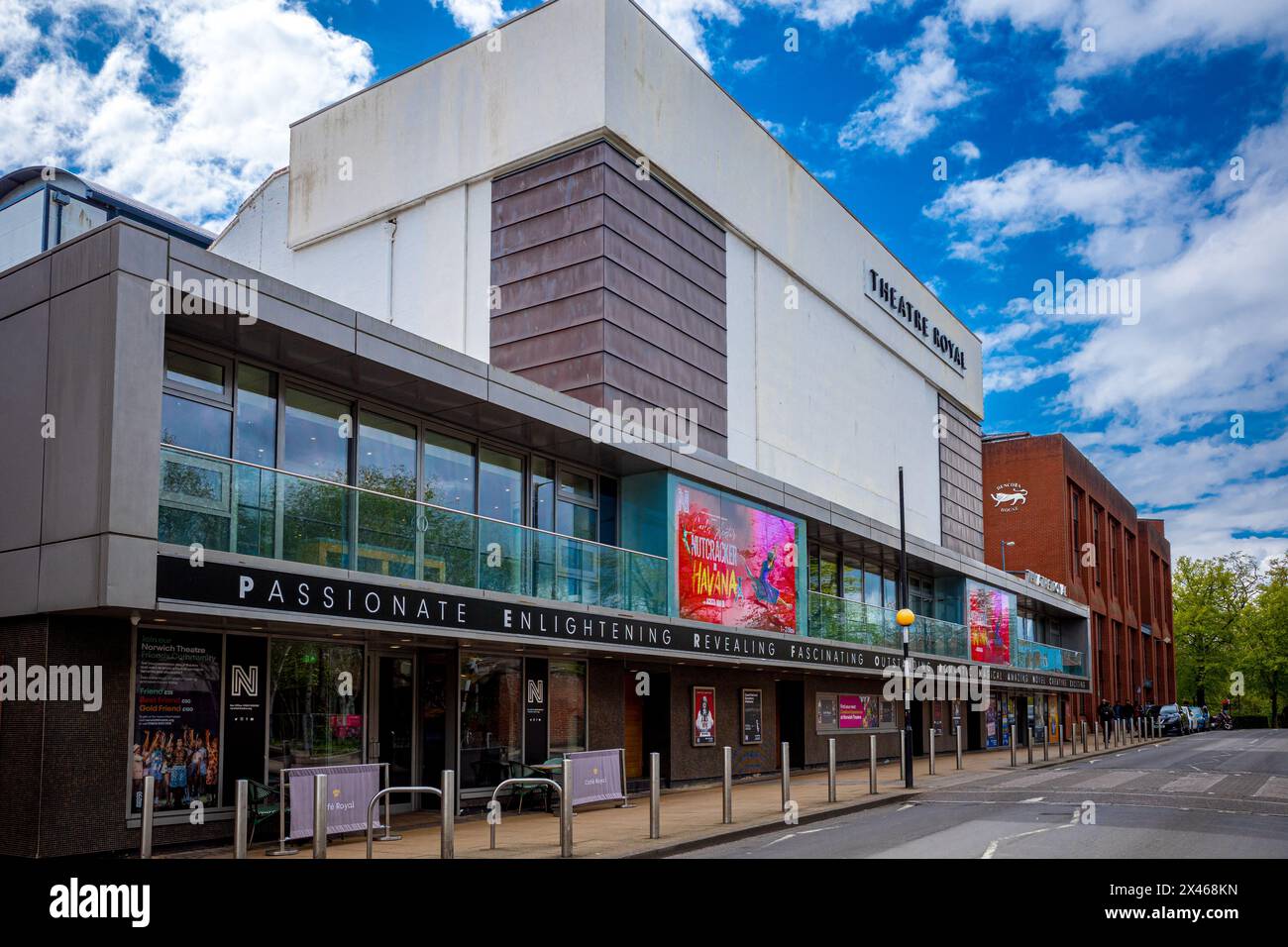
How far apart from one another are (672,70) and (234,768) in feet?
70.0

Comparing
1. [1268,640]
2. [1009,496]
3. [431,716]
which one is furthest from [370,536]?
[1268,640]

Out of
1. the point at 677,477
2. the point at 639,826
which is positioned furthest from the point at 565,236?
the point at 639,826

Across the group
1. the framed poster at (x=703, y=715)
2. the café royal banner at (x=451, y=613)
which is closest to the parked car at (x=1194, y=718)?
the café royal banner at (x=451, y=613)

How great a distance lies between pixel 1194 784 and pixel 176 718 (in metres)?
20.0

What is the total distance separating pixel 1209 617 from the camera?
323 feet

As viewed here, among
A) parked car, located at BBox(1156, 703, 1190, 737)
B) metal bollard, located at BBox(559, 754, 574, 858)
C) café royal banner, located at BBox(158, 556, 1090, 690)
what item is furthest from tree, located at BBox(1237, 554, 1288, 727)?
metal bollard, located at BBox(559, 754, 574, 858)

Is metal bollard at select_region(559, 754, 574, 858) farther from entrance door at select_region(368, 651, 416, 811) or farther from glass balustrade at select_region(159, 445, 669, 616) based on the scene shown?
entrance door at select_region(368, 651, 416, 811)

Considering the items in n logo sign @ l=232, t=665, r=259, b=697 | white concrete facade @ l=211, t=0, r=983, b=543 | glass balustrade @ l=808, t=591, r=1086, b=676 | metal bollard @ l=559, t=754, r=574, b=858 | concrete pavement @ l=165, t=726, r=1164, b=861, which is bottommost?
concrete pavement @ l=165, t=726, r=1164, b=861

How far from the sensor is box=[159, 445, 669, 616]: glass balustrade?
13.8 meters

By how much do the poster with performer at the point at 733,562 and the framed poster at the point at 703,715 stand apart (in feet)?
5.93

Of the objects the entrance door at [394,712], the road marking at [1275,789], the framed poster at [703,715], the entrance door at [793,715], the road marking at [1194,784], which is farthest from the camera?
the entrance door at [793,715]

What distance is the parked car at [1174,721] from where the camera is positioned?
63.8 meters

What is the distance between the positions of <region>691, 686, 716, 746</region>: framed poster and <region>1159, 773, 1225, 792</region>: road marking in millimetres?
9071

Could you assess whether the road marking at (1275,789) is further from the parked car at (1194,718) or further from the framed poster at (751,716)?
the parked car at (1194,718)
